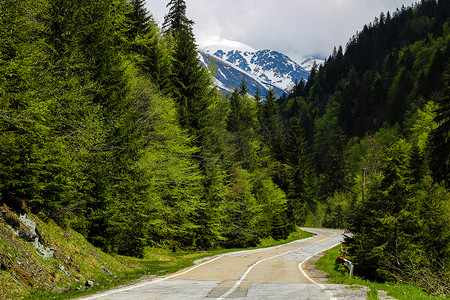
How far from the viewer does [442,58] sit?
97125 mm

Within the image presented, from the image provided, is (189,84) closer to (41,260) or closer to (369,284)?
(41,260)

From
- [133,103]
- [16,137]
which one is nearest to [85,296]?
[16,137]

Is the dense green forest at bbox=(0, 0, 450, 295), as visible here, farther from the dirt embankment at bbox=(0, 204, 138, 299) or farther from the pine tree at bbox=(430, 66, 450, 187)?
the dirt embankment at bbox=(0, 204, 138, 299)

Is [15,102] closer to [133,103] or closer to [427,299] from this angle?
[133,103]

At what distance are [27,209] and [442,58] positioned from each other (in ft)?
381

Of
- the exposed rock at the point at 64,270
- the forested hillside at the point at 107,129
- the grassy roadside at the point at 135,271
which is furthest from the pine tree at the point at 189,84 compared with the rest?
the exposed rock at the point at 64,270

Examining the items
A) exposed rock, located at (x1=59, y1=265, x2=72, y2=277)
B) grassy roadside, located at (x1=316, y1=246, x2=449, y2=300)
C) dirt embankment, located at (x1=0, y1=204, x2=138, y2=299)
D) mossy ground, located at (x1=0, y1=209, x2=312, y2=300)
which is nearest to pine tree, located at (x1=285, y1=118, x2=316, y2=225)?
grassy roadside, located at (x1=316, y1=246, x2=449, y2=300)

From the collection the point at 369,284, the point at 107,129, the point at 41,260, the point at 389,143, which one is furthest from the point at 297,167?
the point at 41,260

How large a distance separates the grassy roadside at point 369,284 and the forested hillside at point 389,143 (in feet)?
3.88

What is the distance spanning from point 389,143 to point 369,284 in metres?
25.4

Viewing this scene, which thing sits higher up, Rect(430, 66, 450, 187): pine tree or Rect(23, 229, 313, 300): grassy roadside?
Rect(430, 66, 450, 187): pine tree

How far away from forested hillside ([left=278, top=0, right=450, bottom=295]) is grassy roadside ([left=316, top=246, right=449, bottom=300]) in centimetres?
118

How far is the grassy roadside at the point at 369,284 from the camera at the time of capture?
7441mm

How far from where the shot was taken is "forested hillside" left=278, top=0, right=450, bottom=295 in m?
18.1
